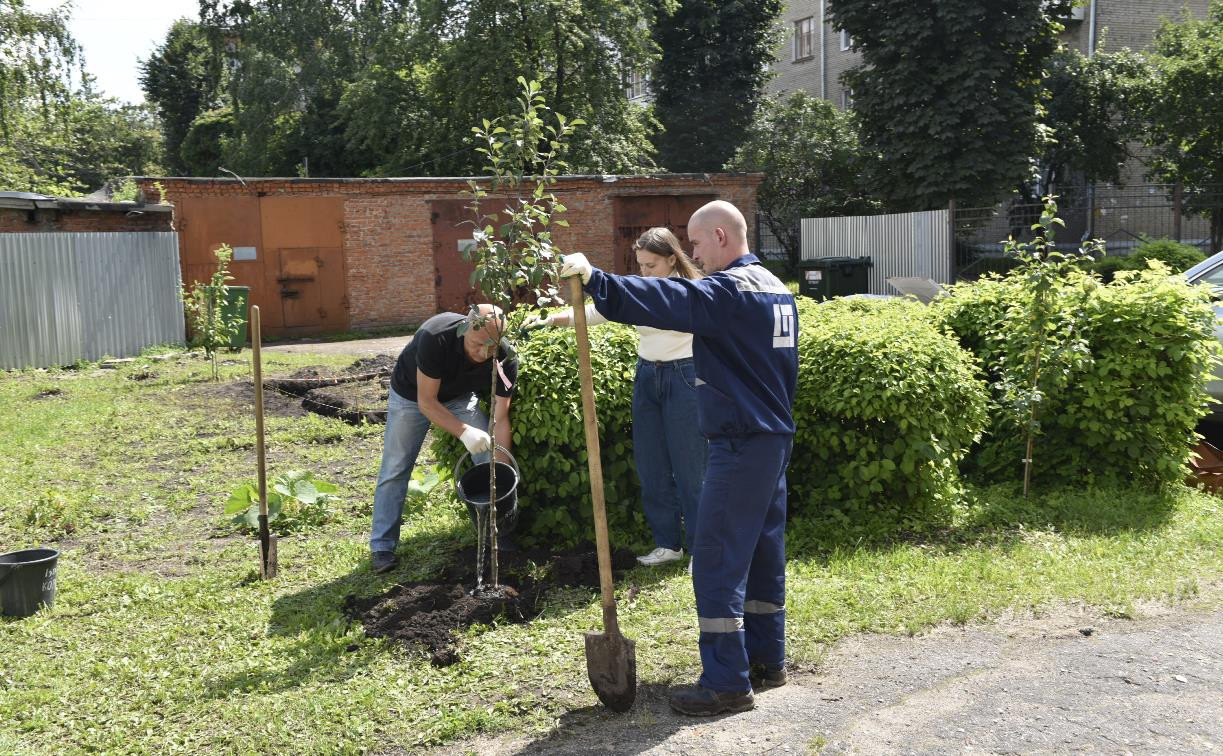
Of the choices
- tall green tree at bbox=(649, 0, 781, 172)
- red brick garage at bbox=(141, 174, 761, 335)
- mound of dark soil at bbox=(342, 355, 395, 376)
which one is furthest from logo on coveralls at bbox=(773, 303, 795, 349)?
tall green tree at bbox=(649, 0, 781, 172)

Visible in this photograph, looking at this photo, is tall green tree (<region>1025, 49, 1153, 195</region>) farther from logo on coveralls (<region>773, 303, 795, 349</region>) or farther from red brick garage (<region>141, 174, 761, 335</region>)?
logo on coveralls (<region>773, 303, 795, 349</region>)

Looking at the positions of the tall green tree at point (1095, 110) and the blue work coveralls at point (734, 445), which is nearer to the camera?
the blue work coveralls at point (734, 445)

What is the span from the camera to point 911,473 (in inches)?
245

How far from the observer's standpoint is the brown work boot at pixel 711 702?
13.3ft

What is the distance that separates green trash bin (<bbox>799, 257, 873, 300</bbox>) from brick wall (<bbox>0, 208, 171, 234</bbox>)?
42.4 feet

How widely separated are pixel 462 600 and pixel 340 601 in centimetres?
77

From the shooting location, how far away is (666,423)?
18.4 feet

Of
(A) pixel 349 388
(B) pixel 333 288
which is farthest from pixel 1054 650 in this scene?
(B) pixel 333 288

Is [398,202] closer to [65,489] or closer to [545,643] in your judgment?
[65,489]

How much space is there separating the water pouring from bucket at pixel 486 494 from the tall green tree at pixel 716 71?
30974 millimetres

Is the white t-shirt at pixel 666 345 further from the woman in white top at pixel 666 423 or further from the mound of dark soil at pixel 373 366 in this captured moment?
the mound of dark soil at pixel 373 366

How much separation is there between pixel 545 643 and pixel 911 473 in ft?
8.75

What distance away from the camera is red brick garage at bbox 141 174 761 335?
20.3 metres

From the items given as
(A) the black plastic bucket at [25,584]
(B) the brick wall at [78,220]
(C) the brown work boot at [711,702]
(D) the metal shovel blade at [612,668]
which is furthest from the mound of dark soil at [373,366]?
(C) the brown work boot at [711,702]
